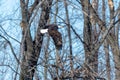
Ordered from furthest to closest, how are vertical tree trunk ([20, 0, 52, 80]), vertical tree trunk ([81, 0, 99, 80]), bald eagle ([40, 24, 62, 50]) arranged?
vertical tree trunk ([20, 0, 52, 80]) < vertical tree trunk ([81, 0, 99, 80]) < bald eagle ([40, 24, 62, 50])

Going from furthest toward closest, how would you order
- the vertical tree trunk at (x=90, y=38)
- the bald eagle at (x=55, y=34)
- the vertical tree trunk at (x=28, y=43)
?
the vertical tree trunk at (x=28, y=43)
the vertical tree trunk at (x=90, y=38)
the bald eagle at (x=55, y=34)

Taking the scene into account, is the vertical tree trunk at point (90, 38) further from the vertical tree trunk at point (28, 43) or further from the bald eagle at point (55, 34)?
the vertical tree trunk at point (28, 43)

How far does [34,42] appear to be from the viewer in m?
11.3

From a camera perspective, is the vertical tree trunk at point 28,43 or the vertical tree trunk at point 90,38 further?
the vertical tree trunk at point 28,43

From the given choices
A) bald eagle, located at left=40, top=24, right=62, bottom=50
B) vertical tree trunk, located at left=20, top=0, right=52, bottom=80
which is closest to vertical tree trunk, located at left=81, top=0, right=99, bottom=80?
bald eagle, located at left=40, top=24, right=62, bottom=50

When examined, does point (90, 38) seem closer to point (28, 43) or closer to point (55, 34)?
point (28, 43)

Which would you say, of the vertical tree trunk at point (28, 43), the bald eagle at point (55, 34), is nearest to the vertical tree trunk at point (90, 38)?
the bald eagle at point (55, 34)

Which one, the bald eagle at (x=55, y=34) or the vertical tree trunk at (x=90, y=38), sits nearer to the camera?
the bald eagle at (x=55, y=34)

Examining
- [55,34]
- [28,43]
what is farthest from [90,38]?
[55,34]

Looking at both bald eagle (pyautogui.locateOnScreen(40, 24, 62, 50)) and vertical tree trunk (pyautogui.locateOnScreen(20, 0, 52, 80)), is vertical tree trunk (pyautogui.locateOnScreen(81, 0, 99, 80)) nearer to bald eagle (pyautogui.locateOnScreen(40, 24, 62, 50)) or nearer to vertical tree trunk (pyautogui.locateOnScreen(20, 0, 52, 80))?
bald eagle (pyautogui.locateOnScreen(40, 24, 62, 50))

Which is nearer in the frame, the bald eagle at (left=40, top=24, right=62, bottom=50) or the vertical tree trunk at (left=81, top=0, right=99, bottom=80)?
the bald eagle at (left=40, top=24, right=62, bottom=50)

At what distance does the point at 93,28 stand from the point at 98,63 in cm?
223

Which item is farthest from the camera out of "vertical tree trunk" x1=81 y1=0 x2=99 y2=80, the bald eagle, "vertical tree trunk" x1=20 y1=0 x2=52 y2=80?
"vertical tree trunk" x1=20 y1=0 x2=52 y2=80

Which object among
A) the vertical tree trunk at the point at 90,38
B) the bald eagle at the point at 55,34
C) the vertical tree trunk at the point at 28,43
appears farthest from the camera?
the vertical tree trunk at the point at 28,43
